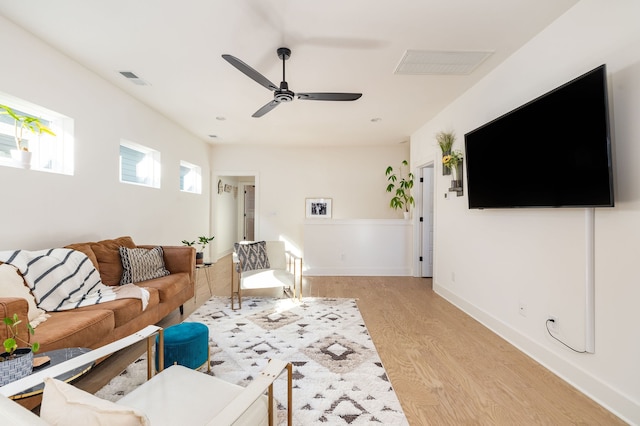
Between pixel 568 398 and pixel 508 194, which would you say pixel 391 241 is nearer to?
pixel 508 194

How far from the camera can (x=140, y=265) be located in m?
3.07

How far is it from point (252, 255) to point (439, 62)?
3.09 m

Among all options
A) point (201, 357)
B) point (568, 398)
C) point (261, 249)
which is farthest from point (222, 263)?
point (568, 398)

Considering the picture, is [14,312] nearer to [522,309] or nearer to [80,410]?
[80,410]

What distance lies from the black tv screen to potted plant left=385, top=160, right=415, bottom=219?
7.96 ft

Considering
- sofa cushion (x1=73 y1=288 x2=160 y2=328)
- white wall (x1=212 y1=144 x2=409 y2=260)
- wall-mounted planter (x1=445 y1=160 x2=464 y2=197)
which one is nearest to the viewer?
sofa cushion (x1=73 y1=288 x2=160 y2=328)

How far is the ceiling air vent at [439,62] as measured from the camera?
8.90 ft

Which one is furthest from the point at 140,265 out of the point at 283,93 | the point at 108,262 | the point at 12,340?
the point at 283,93

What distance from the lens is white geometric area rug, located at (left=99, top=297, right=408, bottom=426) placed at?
5.93 feet

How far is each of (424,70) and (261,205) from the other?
14.5 ft

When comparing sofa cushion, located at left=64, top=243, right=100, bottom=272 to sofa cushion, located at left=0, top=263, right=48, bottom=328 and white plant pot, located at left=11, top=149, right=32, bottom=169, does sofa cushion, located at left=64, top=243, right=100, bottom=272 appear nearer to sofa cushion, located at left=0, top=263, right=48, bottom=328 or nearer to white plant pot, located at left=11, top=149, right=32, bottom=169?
sofa cushion, located at left=0, top=263, right=48, bottom=328

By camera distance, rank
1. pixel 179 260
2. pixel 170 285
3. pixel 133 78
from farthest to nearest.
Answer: pixel 179 260 < pixel 133 78 < pixel 170 285

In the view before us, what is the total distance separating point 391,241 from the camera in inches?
215

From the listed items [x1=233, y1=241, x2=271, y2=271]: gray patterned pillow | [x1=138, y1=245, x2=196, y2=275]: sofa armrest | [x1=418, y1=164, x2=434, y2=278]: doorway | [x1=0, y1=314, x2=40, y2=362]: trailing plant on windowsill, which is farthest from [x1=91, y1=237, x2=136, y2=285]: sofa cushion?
[x1=418, y1=164, x2=434, y2=278]: doorway
